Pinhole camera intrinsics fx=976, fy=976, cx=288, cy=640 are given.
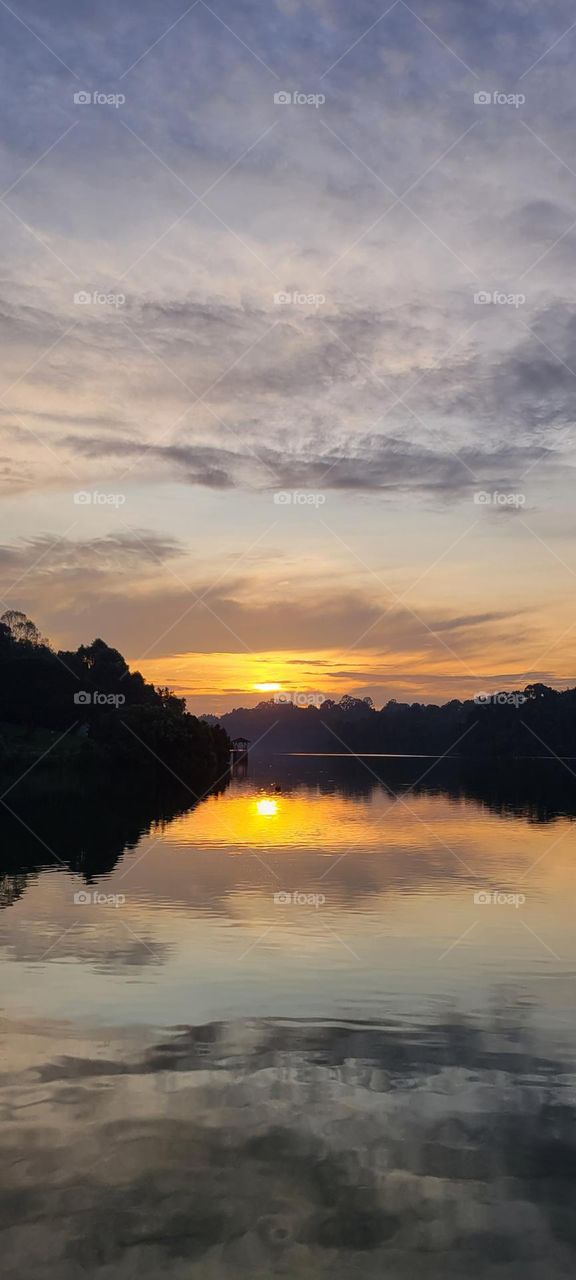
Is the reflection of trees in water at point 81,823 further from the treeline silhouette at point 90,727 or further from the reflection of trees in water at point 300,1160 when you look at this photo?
the treeline silhouette at point 90,727

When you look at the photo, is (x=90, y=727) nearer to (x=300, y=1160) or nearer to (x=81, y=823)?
(x=81, y=823)

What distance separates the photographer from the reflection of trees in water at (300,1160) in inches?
424

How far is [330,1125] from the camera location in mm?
14078

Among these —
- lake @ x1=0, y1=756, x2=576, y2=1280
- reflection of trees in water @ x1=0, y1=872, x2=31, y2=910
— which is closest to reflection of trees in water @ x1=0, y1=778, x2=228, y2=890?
reflection of trees in water @ x1=0, y1=872, x2=31, y2=910

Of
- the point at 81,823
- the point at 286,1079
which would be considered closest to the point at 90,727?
the point at 81,823

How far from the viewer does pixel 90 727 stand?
181250 millimetres

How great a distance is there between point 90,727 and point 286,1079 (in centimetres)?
16958

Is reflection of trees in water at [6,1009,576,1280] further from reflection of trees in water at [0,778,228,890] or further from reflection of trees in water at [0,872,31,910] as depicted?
reflection of trees in water at [0,778,228,890]

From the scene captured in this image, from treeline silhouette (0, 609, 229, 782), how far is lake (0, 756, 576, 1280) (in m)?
102

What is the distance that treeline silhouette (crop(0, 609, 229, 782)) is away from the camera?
144 metres

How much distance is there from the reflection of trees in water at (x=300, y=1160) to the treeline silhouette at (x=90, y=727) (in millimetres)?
A: 114587

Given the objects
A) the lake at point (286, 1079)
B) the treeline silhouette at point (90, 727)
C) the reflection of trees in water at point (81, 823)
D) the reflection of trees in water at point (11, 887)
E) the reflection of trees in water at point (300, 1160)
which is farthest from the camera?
the treeline silhouette at point (90, 727)

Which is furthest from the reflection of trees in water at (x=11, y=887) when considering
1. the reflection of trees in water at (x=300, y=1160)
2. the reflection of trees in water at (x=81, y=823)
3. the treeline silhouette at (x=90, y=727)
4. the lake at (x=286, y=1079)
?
the treeline silhouette at (x=90, y=727)

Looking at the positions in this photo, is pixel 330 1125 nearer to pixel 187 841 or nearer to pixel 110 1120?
pixel 110 1120
